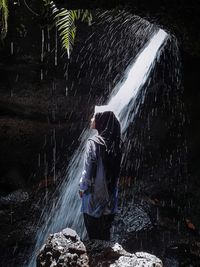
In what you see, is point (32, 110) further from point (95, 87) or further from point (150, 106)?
point (150, 106)

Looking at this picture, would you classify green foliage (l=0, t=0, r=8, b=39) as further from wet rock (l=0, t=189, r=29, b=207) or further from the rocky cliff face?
wet rock (l=0, t=189, r=29, b=207)

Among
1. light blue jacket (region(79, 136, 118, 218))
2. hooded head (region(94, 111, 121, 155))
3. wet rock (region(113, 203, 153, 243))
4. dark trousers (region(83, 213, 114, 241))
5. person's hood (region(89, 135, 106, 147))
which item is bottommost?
wet rock (region(113, 203, 153, 243))

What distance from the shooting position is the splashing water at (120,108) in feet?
20.1

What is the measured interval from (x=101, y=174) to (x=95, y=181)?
111 millimetres

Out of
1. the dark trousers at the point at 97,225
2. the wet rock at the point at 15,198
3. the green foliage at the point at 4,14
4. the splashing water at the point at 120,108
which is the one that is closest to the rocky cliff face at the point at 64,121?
the wet rock at the point at 15,198

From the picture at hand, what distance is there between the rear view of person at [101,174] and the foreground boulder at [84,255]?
93cm

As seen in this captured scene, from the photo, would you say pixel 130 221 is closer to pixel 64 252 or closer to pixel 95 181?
pixel 95 181

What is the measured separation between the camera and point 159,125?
325 inches

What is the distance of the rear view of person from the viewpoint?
3.67 meters

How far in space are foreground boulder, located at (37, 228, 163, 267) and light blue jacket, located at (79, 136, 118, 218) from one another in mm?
917

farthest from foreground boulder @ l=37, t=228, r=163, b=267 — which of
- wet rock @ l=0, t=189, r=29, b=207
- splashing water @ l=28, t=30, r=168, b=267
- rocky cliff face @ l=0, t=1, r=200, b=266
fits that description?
wet rock @ l=0, t=189, r=29, b=207

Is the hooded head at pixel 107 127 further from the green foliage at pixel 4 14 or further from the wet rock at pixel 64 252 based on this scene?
the green foliage at pixel 4 14

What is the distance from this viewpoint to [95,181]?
369 centimetres

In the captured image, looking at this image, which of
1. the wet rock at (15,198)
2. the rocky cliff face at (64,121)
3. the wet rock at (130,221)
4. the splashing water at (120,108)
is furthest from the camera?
the rocky cliff face at (64,121)
